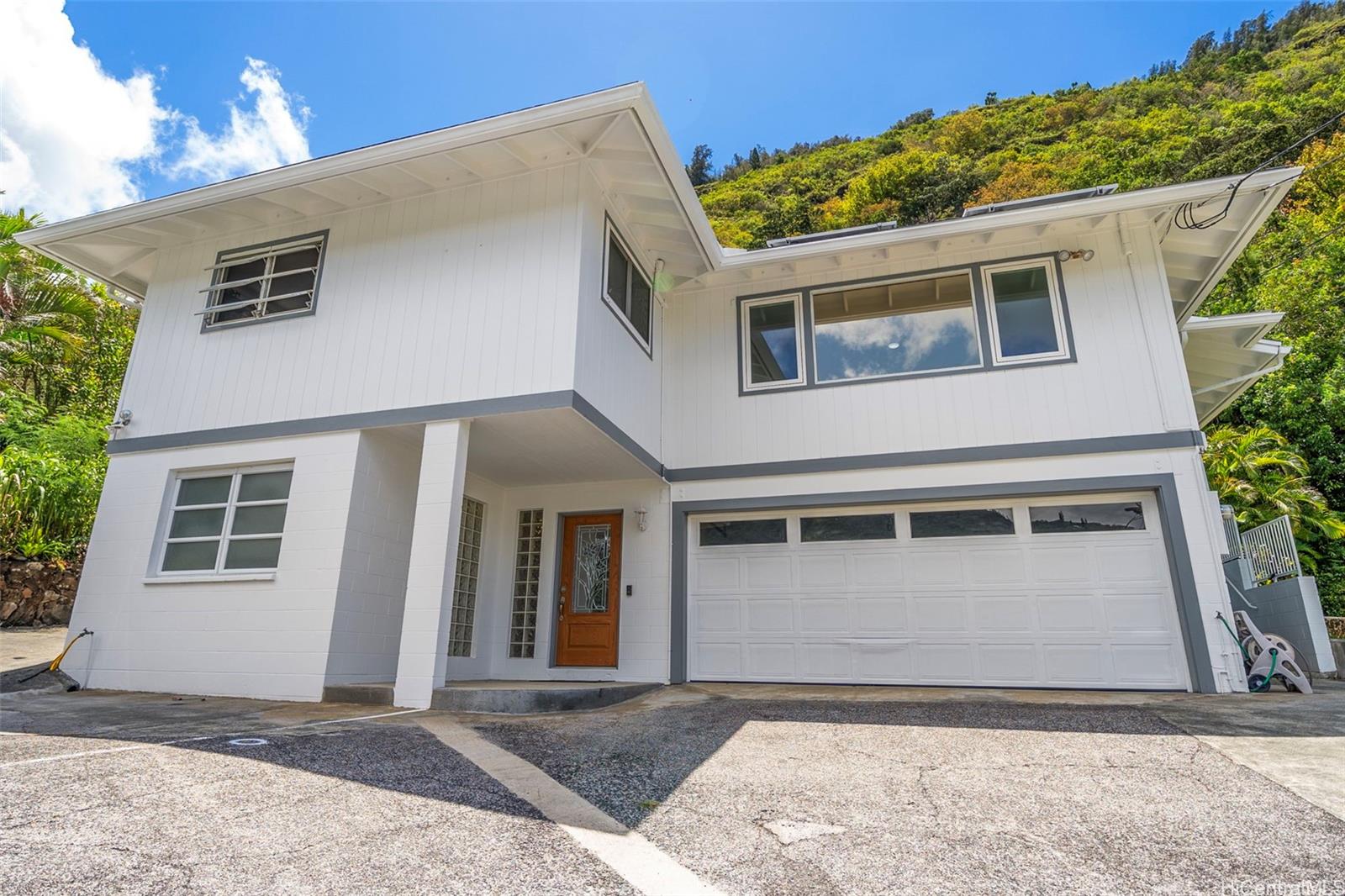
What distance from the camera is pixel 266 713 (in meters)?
4.64

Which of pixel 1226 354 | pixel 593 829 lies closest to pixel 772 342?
pixel 1226 354

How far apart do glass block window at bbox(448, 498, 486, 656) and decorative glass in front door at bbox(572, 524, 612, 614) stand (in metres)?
1.15

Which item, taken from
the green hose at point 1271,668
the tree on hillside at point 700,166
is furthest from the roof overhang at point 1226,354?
the tree on hillside at point 700,166

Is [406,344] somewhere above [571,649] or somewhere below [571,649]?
above

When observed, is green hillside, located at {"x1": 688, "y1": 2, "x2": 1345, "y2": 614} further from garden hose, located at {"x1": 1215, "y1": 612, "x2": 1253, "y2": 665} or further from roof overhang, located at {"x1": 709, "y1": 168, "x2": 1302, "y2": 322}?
garden hose, located at {"x1": 1215, "y1": 612, "x2": 1253, "y2": 665}

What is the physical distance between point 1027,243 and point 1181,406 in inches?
88.2

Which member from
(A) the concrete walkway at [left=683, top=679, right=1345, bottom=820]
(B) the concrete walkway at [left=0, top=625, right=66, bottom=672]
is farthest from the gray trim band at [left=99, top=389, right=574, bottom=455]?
(A) the concrete walkway at [left=683, top=679, right=1345, bottom=820]

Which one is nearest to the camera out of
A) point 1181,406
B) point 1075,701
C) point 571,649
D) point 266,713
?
point 266,713

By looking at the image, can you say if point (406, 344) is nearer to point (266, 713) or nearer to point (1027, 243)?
point (266, 713)

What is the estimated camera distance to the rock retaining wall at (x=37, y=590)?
800 cm

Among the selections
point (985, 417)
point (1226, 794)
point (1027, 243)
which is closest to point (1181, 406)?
point (985, 417)
